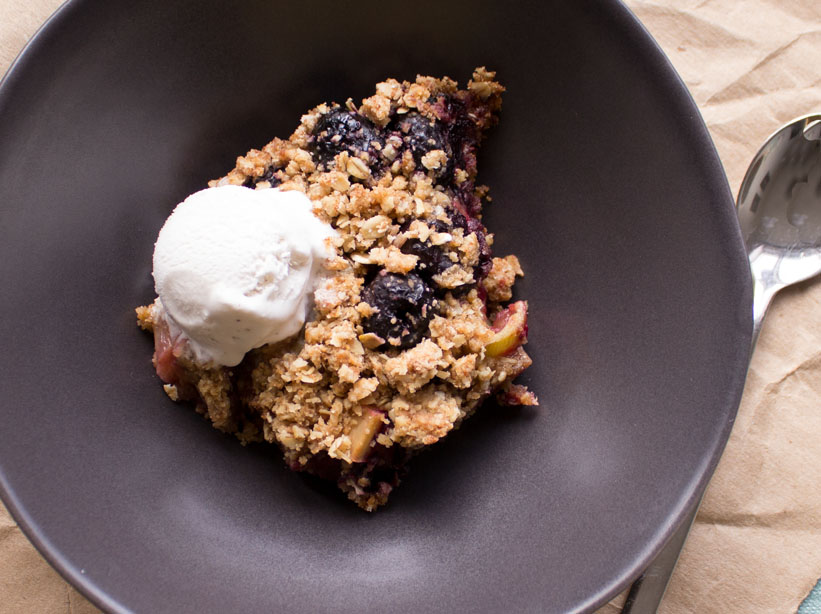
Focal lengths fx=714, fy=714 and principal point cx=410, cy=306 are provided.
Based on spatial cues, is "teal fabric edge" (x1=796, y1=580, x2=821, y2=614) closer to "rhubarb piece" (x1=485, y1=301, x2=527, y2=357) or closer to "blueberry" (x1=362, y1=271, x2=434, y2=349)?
"rhubarb piece" (x1=485, y1=301, x2=527, y2=357)

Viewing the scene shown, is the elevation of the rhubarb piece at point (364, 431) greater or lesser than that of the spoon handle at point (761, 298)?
greater

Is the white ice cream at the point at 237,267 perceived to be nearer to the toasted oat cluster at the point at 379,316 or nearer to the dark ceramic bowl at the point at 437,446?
the toasted oat cluster at the point at 379,316

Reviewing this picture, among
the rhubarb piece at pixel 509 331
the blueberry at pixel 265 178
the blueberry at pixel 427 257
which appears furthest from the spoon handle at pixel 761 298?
the blueberry at pixel 265 178

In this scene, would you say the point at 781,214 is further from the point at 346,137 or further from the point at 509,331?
the point at 346,137

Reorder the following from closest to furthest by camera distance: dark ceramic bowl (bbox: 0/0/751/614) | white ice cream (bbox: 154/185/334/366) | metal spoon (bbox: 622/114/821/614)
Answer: white ice cream (bbox: 154/185/334/366), dark ceramic bowl (bbox: 0/0/751/614), metal spoon (bbox: 622/114/821/614)

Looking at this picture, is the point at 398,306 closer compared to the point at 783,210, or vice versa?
the point at 398,306

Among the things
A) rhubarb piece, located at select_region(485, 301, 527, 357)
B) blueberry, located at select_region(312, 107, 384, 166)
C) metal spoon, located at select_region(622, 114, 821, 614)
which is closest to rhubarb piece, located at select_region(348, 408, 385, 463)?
rhubarb piece, located at select_region(485, 301, 527, 357)

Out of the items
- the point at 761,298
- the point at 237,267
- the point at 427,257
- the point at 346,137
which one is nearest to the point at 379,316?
the point at 427,257
